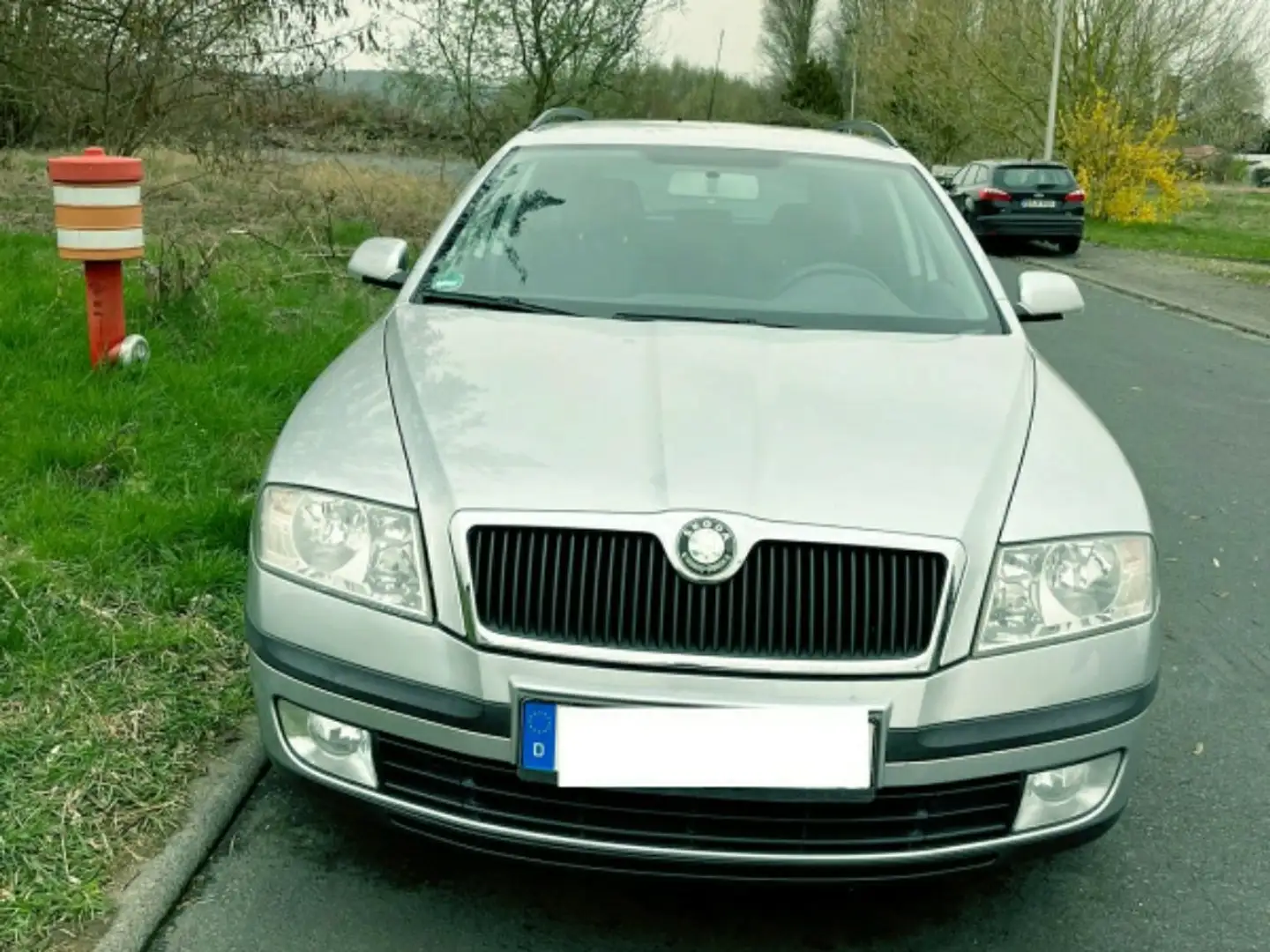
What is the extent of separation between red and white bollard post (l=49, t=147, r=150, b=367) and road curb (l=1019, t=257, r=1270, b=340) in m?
9.65

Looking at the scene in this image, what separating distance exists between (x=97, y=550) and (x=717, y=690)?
2545mm

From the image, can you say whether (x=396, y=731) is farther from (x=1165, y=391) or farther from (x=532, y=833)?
(x=1165, y=391)

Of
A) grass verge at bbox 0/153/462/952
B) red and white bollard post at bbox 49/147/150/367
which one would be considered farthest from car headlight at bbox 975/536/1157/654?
red and white bollard post at bbox 49/147/150/367

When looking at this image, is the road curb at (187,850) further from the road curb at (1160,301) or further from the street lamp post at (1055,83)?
the street lamp post at (1055,83)

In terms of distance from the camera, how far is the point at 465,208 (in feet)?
13.7

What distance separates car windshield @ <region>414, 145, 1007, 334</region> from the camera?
12.1 feet

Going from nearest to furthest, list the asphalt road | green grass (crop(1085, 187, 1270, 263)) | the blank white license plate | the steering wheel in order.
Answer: the blank white license plate < the asphalt road < the steering wheel < green grass (crop(1085, 187, 1270, 263))

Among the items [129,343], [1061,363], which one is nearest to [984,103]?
[1061,363]

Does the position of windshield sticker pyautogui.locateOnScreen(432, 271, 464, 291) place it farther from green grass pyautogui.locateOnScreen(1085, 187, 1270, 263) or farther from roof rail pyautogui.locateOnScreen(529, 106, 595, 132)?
green grass pyautogui.locateOnScreen(1085, 187, 1270, 263)

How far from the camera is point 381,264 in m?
4.15

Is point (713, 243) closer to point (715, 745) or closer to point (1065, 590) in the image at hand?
point (1065, 590)

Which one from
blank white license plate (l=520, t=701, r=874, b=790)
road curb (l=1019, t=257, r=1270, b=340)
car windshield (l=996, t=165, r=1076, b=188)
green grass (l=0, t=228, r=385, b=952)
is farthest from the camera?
car windshield (l=996, t=165, r=1076, b=188)

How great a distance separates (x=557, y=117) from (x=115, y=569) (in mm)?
2393

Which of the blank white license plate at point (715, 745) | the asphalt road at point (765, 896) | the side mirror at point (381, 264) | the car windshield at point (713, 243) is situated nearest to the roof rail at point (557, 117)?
the car windshield at point (713, 243)
